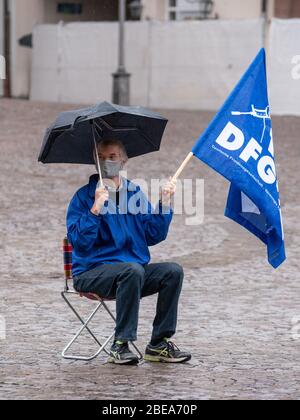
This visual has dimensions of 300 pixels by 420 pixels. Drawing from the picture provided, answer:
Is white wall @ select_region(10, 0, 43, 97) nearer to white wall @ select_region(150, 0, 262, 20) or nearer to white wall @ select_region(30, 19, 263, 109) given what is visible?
white wall @ select_region(30, 19, 263, 109)

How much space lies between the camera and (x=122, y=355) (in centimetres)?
696

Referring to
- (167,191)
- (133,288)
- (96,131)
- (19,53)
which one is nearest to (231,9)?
(19,53)

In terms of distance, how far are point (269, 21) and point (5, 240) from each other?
15.1m

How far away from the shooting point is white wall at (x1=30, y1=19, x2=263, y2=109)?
90.0 ft

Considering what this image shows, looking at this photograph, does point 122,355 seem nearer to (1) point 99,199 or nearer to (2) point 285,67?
(1) point 99,199

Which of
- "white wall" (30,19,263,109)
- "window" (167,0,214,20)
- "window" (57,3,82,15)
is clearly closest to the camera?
"white wall" (30,19,263,109)

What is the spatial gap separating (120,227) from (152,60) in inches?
859

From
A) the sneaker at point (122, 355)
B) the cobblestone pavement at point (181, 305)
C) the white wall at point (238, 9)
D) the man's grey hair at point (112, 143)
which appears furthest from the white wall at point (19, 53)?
the sneaker at point (122, 355)

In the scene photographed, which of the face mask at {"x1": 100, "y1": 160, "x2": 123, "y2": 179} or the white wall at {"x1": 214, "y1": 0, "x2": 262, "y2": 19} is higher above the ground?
the face mask at {"x1": 100, "y1": 160, "x2": 123, "y2": 179}

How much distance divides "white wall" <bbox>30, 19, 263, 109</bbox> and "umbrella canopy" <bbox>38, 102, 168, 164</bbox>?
1974 centimetres

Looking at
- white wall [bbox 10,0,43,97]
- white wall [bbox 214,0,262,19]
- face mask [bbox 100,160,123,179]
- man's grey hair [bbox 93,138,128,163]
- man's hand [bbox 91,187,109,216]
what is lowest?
white wall [bbox 10,0,43,97]

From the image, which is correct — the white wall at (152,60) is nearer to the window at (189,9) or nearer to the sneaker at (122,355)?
the window at (189,9)

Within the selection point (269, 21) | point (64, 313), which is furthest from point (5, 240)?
point (269, 21)

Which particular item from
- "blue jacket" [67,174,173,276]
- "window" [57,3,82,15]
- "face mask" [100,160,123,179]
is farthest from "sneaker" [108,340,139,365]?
"window" [57,3,82,15]
